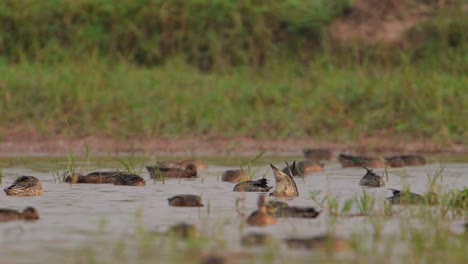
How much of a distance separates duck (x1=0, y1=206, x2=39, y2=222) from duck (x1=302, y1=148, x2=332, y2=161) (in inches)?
229

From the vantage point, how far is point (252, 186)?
10.4m

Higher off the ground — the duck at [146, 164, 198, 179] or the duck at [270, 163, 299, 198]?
the duck at [146, 164, 198, 179]

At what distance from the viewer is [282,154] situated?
14.7 metres

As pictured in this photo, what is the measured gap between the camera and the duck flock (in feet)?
26.5

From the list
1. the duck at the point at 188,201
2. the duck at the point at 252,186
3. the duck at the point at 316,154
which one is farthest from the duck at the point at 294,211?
the duck at the point at 316,154

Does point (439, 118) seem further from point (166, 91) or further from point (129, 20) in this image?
point (129, 20)

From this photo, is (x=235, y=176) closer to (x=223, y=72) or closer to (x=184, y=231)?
(x=184, y=231)

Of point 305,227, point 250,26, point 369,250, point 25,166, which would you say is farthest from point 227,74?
point 369,250

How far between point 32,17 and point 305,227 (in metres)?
11.8

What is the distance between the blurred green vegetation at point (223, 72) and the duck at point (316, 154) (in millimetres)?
1100

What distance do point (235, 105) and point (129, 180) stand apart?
5.18m

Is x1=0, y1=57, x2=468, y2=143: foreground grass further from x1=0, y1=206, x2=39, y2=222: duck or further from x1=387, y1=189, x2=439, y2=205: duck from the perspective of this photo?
x1=0, y1=206, x2=39, y2=222: duck

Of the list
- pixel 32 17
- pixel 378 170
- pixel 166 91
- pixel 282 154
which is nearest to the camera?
pixel 378 170

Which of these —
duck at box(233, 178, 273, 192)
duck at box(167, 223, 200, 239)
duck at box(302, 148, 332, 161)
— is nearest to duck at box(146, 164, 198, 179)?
duck at box(233, 178, 273, 192)
